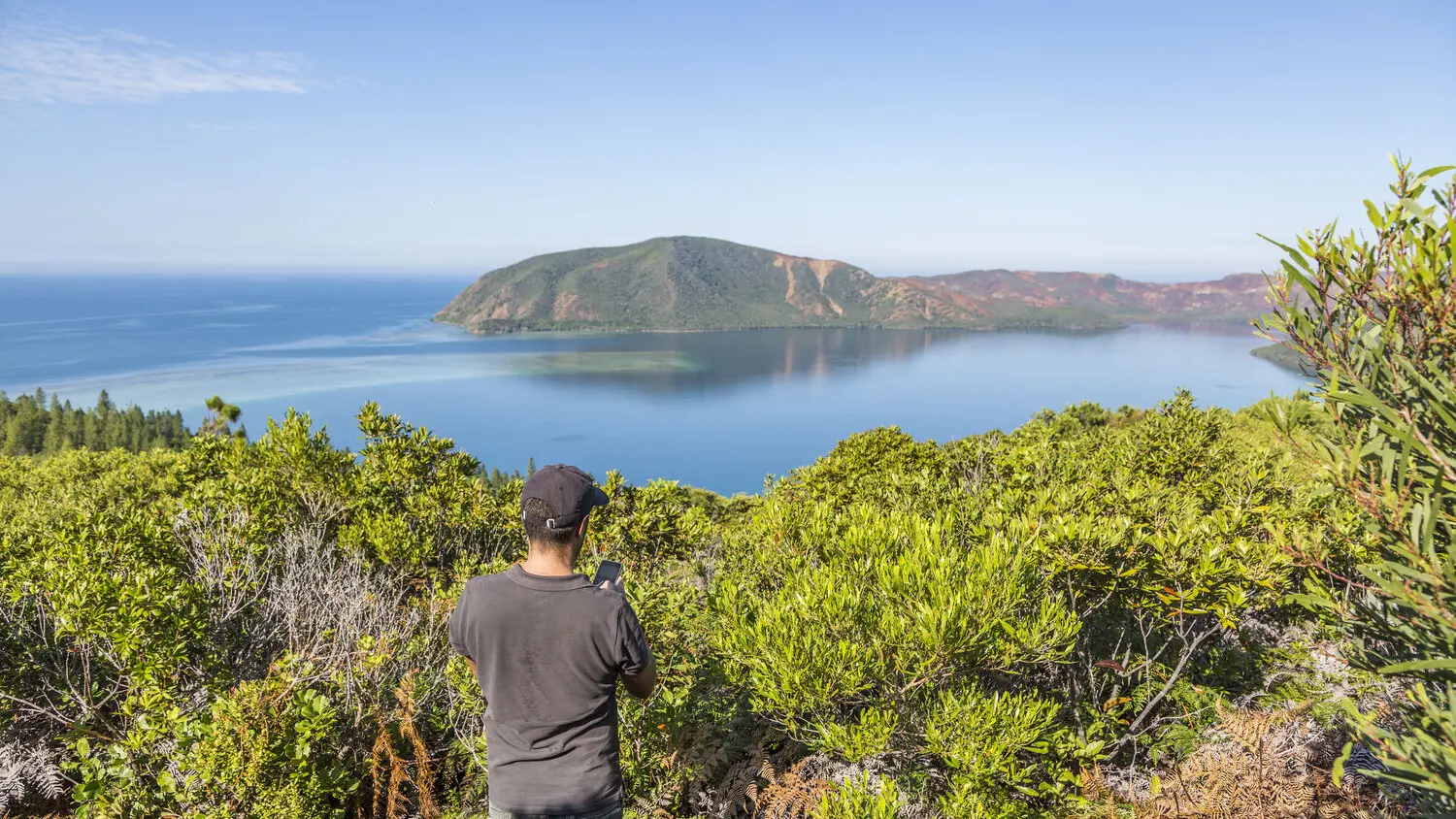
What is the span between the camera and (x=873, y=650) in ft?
16.6

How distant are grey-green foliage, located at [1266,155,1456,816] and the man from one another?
2881mm

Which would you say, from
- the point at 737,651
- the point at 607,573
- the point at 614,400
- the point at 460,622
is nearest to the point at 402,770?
the point at 737,651

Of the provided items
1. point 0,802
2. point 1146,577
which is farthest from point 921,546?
point 0,802

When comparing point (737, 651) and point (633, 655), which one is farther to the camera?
point (737, 651)

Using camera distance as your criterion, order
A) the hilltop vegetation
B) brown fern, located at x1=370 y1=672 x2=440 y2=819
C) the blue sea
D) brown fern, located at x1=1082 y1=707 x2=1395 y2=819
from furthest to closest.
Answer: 1. the blue sea
2. brown fern, located at x1=370 y1=672 x2=440 y2=819
3. brown fern, located at x1=1082 y1=707 x2=1395 y2=819
4. the hilltop vegetation

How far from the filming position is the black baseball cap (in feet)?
8.64

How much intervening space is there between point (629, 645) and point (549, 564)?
1.44 feet

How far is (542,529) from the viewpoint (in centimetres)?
265

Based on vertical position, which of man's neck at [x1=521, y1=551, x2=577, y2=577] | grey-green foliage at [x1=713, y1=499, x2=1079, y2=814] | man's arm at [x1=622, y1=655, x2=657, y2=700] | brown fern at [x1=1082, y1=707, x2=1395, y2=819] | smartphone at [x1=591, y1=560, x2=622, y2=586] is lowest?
brown fern at [x1=1082, y1=707, x2=1395, y2=819]

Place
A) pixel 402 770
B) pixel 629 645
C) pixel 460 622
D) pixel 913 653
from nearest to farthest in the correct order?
pixel 629 645 < pixel 460 622 < pixel 913 653 < pixel 402 770

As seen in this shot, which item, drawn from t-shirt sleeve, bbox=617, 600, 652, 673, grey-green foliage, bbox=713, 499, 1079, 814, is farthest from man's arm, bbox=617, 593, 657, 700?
grey-green foliage, bbox=713, 499, 1079, 814

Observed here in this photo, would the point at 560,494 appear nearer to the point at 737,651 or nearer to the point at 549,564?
the point at 549,564

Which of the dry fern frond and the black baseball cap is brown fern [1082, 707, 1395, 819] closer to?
the dry fern frond

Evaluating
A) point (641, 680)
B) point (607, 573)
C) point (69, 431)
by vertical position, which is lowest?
point (69, 431)
